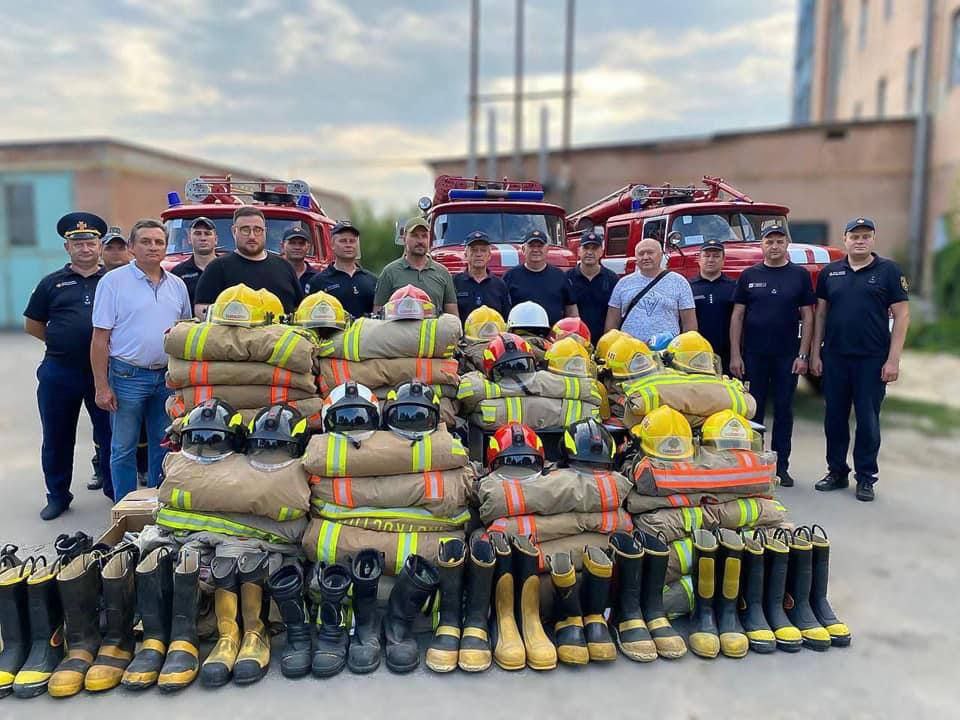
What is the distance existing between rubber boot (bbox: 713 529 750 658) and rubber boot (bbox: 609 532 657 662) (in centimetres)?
39

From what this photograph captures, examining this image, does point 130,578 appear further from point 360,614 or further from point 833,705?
point 833,705

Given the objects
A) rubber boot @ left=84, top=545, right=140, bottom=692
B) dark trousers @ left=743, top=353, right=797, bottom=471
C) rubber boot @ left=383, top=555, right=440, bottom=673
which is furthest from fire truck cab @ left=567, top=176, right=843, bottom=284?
rubber boot @ left=84, top=545, right=140, bottom=692

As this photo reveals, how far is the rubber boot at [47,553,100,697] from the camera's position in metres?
2.79

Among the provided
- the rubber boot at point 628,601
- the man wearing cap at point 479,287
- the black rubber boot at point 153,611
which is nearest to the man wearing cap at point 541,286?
the man wearing cap at point 479,287

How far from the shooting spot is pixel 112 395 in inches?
163

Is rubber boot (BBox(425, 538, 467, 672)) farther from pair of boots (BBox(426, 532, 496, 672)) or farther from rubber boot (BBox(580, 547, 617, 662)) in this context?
rubber boot (BBox(580, 547, 617, 662))

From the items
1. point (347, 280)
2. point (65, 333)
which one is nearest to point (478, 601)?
point (347, 280)

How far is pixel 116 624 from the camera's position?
114 inches

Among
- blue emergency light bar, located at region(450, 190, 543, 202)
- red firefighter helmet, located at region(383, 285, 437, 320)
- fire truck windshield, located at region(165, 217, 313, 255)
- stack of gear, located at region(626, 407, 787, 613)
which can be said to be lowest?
stack of gear, located at region(626, 407, 787, 613)

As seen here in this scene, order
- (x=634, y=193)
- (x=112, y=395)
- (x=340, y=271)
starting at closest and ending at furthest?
(x=112, y=395)
(x=340, y=271)
(x=634, y=193)

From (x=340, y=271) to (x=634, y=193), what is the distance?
486 cm

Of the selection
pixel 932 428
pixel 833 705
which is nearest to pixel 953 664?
pixel 833 705

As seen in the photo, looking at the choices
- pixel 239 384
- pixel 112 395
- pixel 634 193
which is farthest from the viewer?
pixel 634 193

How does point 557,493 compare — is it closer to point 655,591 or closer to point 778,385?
point 655,591
